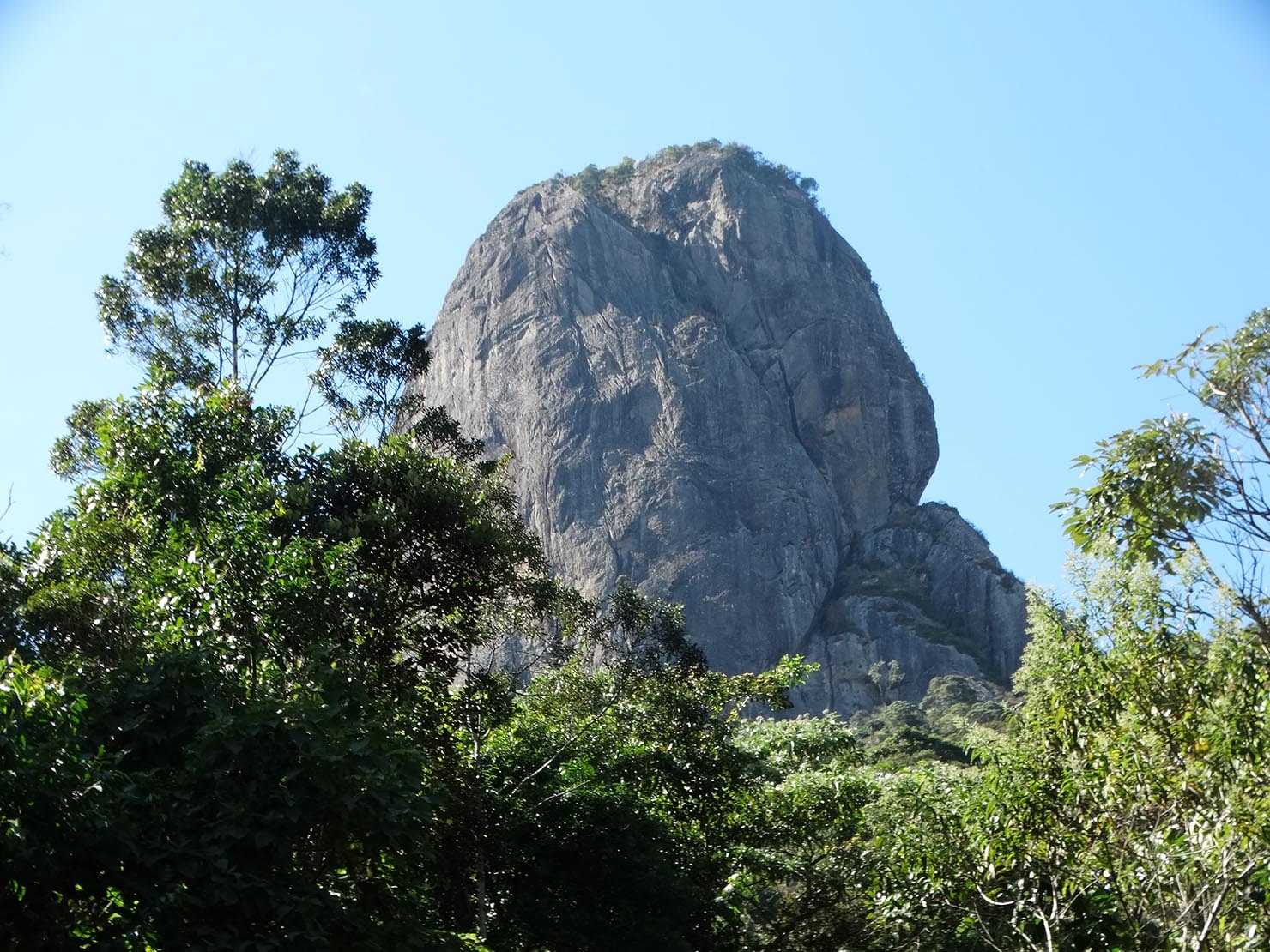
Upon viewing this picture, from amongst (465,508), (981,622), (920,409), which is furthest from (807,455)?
(465,508)

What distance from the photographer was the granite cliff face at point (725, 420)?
310 ft

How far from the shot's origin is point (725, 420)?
10294 centimetres

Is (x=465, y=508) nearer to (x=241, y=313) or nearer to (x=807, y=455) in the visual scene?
(x=241, y=313)

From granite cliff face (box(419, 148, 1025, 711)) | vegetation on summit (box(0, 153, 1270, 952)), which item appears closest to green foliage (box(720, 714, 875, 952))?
vegetation on summit (box(0, 153, 1270, 952))

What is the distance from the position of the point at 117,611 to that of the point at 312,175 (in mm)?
11326

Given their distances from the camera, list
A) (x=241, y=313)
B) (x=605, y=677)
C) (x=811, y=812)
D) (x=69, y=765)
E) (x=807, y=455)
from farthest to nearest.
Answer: (x=807, y=455)
(x=241, y=313)
(x=605, y=677)
(x=811, y=812)
(x=69, y=765)

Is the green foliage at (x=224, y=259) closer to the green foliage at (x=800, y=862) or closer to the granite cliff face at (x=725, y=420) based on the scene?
the green foliage at (x=800, y=862)

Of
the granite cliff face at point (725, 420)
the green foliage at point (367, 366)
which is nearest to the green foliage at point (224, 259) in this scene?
the green foliage at point (367, 366)

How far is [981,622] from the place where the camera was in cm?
Answer: 9656

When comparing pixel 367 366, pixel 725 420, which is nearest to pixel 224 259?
pixel 367 366

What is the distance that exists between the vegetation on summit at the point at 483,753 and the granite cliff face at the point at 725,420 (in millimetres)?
74288

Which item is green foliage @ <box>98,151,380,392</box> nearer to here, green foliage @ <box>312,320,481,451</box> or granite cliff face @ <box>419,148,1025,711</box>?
green foliage @ <box>312,320,481,451</box>

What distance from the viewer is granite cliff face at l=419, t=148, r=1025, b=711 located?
310 ft

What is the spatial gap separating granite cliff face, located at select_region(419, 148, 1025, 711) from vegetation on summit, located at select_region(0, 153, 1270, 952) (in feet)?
244
